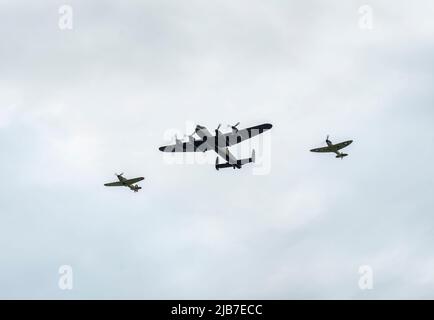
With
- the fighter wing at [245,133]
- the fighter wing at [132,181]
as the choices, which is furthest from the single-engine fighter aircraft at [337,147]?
the fighter wing at [132,181]

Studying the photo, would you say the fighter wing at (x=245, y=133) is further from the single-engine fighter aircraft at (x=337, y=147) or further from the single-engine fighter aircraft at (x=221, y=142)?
the single-engine fighter aircraft at (x=337, y=147)

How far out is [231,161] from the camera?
449ft

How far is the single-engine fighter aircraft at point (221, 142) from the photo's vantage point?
12962 centimetres

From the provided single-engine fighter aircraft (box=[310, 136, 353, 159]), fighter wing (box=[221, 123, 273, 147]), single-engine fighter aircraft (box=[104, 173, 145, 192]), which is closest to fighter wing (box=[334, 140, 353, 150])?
single-engine fighter aircraft (box=[310, 136, 353, 159])

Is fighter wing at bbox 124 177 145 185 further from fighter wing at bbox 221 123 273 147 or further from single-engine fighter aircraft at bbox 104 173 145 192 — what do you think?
fighter wing at bbox 221 123 273 147
